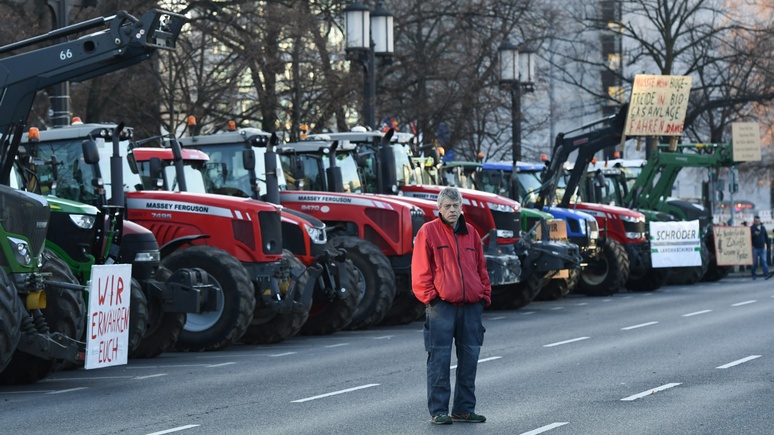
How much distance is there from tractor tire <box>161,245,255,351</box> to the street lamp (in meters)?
14.5

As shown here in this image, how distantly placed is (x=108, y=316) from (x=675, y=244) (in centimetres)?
2328

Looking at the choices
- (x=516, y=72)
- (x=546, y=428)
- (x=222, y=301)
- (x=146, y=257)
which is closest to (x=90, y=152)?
(x=146, y=257)

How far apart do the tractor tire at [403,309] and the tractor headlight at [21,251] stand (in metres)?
10.7

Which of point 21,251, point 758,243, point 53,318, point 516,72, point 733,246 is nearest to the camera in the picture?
point 21,251

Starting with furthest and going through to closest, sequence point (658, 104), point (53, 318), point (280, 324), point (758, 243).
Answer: point (758, 243) < point (658, 104) < point (280, 324) < point (53, 318)

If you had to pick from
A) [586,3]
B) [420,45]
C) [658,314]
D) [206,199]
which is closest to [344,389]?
[206,199]

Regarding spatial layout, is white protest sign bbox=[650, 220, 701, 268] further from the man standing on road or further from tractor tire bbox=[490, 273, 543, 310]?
tractor tire bbox=[490, 273, 543, 310]

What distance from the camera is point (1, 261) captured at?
14.2 meters

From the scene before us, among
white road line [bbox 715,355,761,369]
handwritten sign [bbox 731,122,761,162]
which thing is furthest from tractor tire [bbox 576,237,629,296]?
white road line [bbox 715,355,761,369]

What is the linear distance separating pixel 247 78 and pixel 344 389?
25344 millimetres

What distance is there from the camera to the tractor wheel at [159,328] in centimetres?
1777

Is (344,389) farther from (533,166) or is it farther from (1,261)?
(533,166)

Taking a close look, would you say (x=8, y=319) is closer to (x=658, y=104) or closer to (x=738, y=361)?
(x=738, y=361)

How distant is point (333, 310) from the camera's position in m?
22.1
